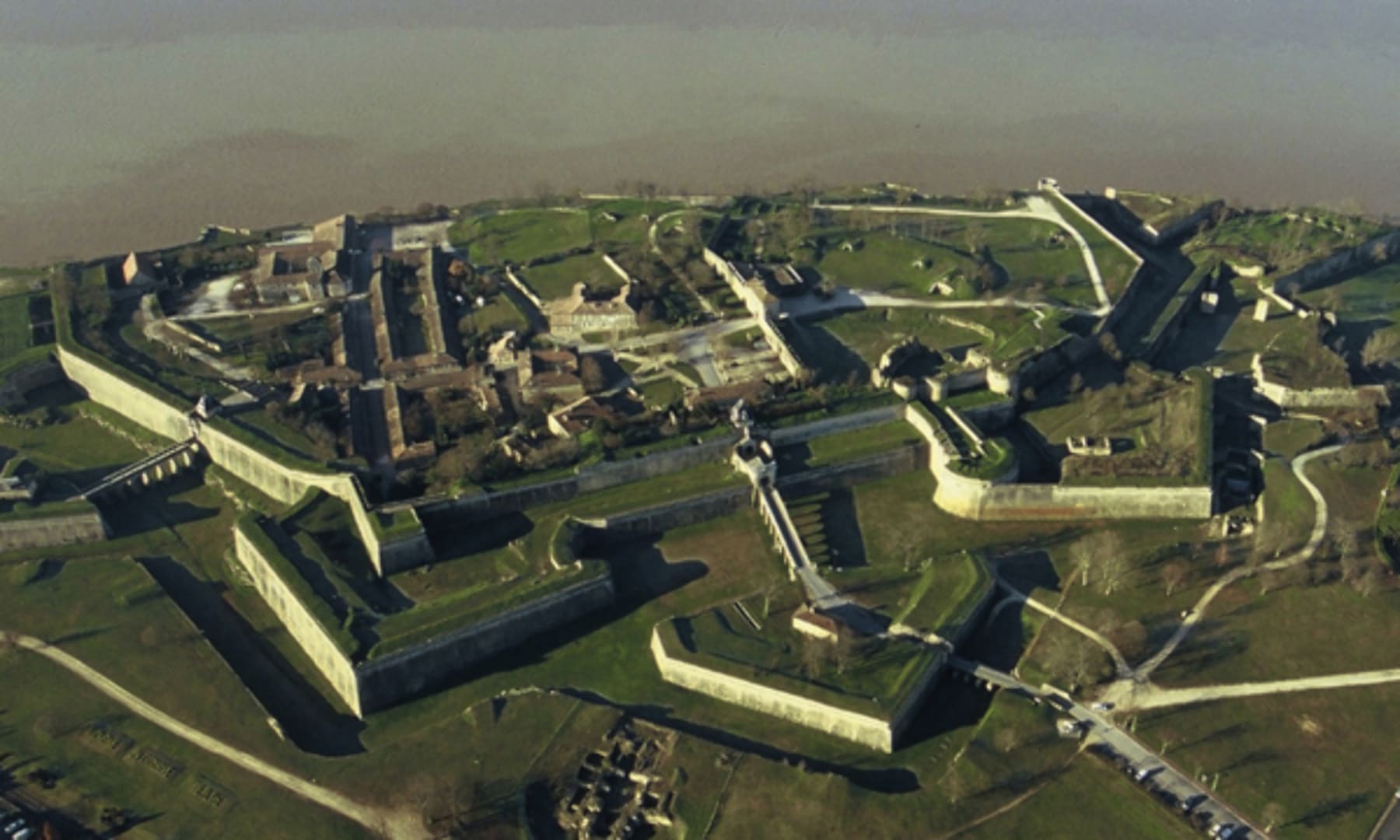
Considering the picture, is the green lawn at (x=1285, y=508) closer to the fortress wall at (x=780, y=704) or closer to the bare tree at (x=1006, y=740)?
the bare tree at (x=1006, y=740)

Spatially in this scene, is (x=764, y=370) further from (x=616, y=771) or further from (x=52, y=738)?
(x=52, y=738)

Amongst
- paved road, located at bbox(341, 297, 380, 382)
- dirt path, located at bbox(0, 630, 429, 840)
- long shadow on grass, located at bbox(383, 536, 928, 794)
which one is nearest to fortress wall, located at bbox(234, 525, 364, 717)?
long shadow on grass, located at bbox(383, 536, 928, 794)

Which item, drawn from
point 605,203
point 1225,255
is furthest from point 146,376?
point 1225,255

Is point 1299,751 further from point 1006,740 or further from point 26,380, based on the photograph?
point 26,380

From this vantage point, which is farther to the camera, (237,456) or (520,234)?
(520,234)

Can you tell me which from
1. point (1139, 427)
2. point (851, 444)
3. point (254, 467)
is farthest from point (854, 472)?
point (254, 467)

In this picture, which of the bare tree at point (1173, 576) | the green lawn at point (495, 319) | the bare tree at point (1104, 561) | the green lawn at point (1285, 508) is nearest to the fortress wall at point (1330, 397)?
the green lawn at point (1285, 508)

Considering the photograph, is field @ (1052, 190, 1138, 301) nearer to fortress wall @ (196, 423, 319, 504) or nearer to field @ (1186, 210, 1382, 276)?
field @ (1186, 210, 1382, 276)

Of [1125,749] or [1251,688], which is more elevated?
[1251,688]
